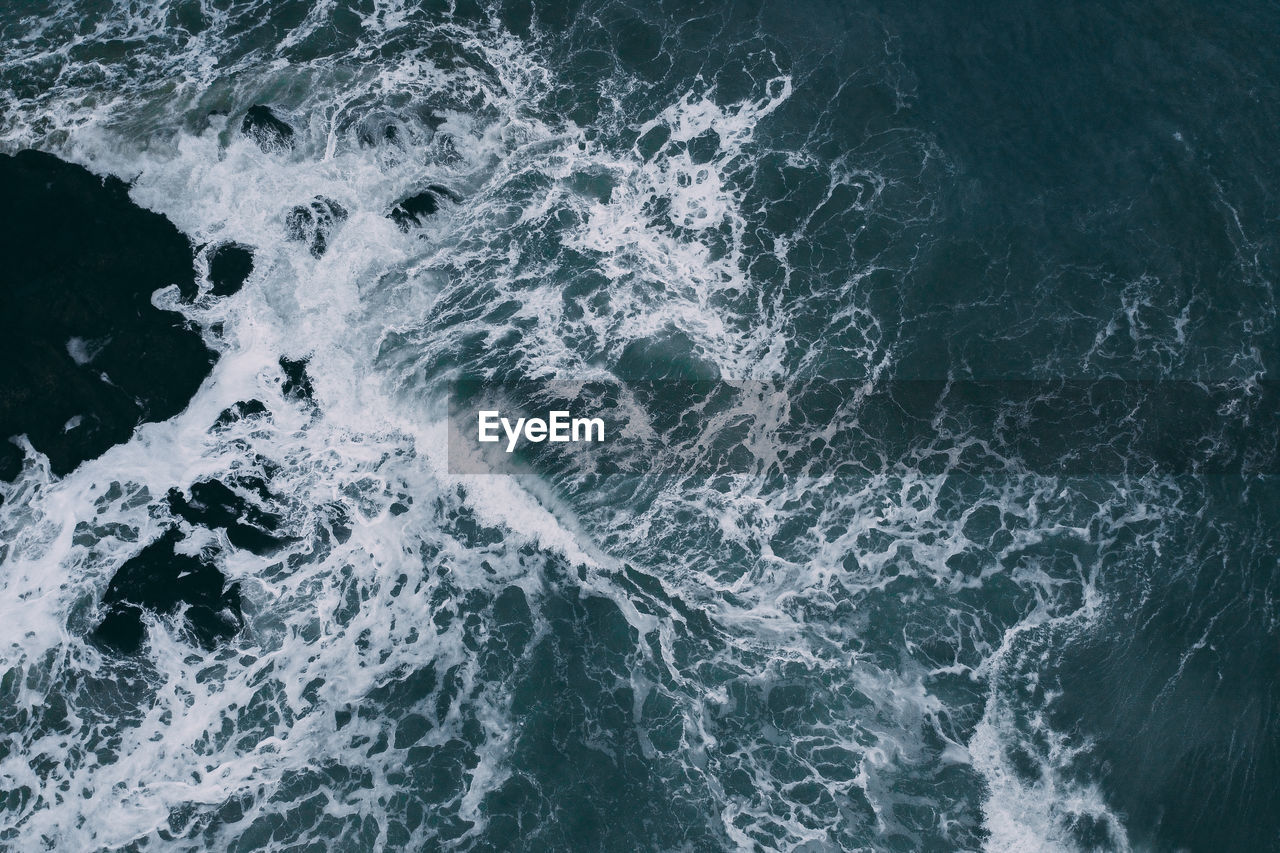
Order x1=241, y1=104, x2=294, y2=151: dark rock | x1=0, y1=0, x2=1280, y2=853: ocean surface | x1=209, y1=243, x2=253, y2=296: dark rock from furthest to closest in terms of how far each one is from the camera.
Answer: x1=241, y1=104, x2=294, y2=151: dark rock → x1=209, y1=243, x2=253, y2=296: dark rock → x1=0, y1=0, x2=1280, y2=853: ocean surface

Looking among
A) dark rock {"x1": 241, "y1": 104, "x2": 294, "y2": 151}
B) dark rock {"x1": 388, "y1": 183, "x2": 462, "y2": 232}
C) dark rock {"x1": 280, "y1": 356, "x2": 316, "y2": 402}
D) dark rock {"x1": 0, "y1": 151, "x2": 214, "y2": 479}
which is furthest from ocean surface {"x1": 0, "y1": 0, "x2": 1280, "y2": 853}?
dark rock {"x1": 0, "y1": 151, "x2": 214, "y2": 479}

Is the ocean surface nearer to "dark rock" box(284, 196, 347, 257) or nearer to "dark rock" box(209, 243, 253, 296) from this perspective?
"dark rock" box(284, 196, 347, 257)

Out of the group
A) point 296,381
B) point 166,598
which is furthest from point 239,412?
point 166,598

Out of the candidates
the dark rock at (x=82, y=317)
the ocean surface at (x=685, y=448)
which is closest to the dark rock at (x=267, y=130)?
the ocean surface at (x=685, y=448)

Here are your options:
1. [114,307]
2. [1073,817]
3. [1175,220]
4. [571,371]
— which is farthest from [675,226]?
[1073,817]

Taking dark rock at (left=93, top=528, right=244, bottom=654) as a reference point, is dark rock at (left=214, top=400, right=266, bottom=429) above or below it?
above

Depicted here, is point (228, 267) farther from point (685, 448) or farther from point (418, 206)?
point (685, 448)

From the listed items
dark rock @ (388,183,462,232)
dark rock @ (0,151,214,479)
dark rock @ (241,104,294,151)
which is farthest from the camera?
dark rock @ (241,104,294,151)
